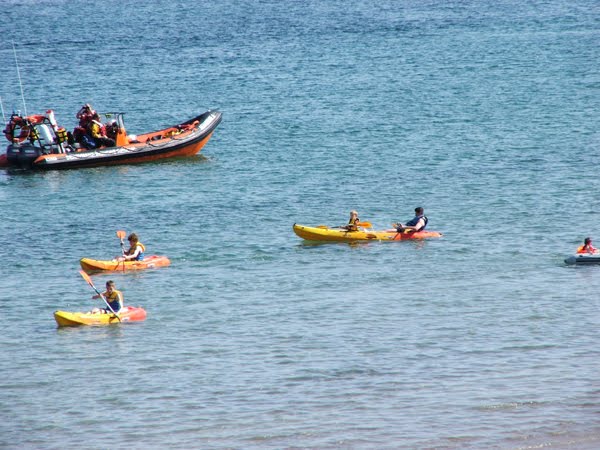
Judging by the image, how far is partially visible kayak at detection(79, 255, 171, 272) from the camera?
106ft

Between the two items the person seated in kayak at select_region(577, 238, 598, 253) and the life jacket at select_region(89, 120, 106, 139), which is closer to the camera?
the person seated in kayak at select_region(577, 238, 598, 253)

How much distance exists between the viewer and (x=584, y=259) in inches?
1243

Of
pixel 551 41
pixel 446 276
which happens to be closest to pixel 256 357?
pixel 446 276

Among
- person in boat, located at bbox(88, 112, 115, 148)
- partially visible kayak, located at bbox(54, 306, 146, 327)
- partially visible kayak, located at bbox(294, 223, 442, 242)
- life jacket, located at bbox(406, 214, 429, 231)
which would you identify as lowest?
partially visible kayak, located at bbox(54, 306, 146, 327)

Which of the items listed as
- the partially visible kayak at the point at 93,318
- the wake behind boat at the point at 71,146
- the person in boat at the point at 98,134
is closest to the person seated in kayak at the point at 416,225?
the partially visible kayak at the point at 93,318

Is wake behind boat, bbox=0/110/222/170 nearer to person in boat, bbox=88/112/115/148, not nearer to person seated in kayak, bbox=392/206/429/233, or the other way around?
person in boat, bbox=88/112/115/148

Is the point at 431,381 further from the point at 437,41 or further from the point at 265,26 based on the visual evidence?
the point at 265,26

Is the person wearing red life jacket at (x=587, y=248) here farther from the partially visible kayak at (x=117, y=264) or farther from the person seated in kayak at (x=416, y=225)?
the partially visible kayak at (x=117, y=264)

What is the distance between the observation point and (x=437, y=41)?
84.9m

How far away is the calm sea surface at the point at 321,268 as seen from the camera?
71.1ft

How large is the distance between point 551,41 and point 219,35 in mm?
27423

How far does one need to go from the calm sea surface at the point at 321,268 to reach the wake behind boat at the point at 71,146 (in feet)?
2.10

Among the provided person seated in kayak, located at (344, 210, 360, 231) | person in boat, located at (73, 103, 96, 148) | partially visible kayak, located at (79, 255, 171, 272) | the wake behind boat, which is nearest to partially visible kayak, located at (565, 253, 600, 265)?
person seated in kayak, located at (344, 210, 360, 231)

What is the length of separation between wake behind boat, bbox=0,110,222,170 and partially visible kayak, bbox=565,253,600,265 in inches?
835
